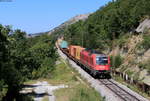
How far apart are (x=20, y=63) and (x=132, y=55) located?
23.1 meters

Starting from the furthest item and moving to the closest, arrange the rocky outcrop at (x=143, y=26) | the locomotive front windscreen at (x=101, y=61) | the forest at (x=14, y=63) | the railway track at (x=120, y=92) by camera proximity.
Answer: the rocky outcrop at (x=143, y=26)
the locomotive front windscreen at (x=101, y=61)
the railway track at (x=120, y=92)
the forest at (x=14, y=63)

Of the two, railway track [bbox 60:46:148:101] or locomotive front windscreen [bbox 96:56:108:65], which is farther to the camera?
locomotive front windscreen [bbox 96:56:108:65]

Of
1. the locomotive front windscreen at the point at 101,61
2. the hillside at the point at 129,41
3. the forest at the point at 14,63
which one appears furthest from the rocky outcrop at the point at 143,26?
the forest at the point at 14,63

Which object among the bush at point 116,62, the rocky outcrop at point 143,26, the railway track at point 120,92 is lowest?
the railway track at point 120,92

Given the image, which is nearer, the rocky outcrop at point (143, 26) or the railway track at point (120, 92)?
the railway track at point (120, 92)

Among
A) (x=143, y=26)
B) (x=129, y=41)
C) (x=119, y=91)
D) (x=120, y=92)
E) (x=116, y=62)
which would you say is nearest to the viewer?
(x=120, y=92)

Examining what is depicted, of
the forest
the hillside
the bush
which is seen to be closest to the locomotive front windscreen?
the hillside

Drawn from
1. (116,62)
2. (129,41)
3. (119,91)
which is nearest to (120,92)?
(119,91)

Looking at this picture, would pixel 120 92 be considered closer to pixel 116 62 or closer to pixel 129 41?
pixel 116 62

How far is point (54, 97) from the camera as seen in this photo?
2844cm

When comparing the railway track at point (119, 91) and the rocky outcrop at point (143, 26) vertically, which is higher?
the rocky outcrop at point (143, 26)

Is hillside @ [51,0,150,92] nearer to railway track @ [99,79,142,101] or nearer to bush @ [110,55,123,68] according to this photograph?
bush @ [110,55,123,68]

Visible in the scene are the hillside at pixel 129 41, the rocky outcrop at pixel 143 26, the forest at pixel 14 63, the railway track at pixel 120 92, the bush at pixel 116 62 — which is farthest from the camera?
the rocky outcrop at pixel 143 26

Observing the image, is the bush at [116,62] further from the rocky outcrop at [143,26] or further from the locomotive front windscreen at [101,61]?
the locomotive front windscreen at [101,61]
